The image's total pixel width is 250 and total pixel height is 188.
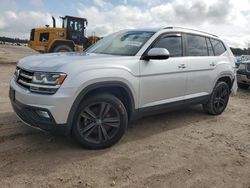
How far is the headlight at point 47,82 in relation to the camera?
3885mm

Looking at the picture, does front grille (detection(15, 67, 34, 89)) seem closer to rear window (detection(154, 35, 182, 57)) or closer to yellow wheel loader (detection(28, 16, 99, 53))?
rear window (detection(154, 35, 182, 57))

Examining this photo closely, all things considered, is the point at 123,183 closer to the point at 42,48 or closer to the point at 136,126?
the point at 136,126

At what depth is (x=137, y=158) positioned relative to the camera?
4.18m

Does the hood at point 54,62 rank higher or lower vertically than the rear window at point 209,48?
lower

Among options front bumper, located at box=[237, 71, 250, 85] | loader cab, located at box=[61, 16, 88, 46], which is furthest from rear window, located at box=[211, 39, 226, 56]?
loader cab, located at box=[61, 16, 88, 46]

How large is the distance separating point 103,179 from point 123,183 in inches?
9.6

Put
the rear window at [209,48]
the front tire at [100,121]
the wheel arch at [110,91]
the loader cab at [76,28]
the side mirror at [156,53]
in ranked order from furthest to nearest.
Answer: the loader cab at [76,28] < the rear window at [209,48] < the side mirror at [156,53] < the front tire at [100,121] < the wheel arch at [110,91]

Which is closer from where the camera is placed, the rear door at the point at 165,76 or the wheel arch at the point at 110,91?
the wheel arch at the point at 110,91

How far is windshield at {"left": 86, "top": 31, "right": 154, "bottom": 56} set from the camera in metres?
4.97

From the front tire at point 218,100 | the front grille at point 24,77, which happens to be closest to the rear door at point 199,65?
the front tire at point 218,100

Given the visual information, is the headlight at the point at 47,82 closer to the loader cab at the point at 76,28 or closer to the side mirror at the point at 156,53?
the side mirror at the point at 156,53

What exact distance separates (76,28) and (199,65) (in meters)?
13.4

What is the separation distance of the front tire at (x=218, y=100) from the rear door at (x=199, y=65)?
0.31 meters

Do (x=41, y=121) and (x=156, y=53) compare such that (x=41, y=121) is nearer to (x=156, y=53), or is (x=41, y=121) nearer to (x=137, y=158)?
(x=137, y=158)
